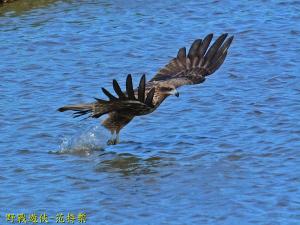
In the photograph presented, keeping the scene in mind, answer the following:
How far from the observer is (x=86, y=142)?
10.8 m

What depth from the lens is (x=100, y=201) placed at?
8.84 meters

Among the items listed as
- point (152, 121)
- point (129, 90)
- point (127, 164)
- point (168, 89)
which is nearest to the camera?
point (129, 90)

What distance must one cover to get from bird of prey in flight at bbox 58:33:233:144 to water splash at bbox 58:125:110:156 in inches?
6.1

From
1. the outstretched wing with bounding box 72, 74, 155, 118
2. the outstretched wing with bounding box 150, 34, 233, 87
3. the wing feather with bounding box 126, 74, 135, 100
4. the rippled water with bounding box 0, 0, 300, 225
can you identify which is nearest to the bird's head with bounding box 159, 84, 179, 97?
the outstretched wing with bounding box 72, 74, 155, 118

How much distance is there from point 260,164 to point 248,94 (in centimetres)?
244

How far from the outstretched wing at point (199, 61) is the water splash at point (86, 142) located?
2.85ft

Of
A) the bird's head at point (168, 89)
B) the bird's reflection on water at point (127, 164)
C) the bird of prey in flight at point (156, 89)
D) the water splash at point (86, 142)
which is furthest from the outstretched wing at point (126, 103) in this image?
the water splash at point (86, 142)

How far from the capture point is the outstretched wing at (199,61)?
10922mm

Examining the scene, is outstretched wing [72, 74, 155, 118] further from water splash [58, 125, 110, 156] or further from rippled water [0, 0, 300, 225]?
water splash [58, 125, 110, 156]

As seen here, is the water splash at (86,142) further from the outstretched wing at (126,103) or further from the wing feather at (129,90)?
the wing feather at (129,90)

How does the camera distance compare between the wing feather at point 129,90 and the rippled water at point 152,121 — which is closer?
the rippled water at point 152,121

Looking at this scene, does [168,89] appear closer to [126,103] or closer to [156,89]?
[156,89]

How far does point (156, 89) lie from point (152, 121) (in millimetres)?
1127

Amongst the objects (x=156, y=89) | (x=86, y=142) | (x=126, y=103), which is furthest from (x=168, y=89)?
(x=86, y=142)
